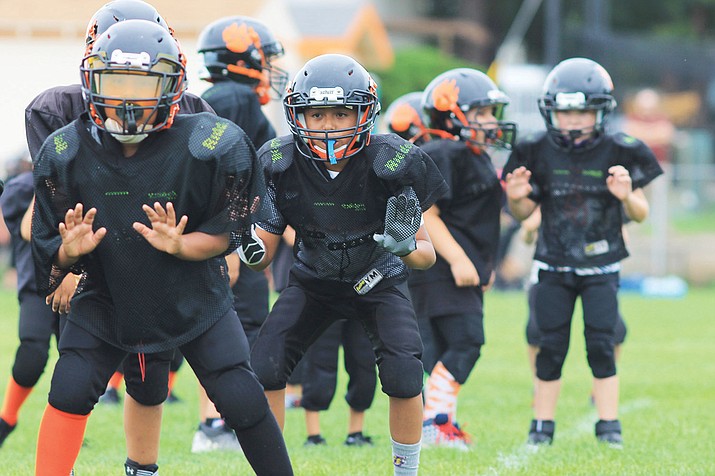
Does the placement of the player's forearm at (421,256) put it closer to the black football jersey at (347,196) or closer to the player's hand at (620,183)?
the black football jersey at (347,196)

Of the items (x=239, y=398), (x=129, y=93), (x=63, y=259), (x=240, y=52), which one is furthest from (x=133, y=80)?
(x=240, y=52)

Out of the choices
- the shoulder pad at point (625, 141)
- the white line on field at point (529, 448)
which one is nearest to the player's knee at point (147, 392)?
the white line on field at point (529, 448)

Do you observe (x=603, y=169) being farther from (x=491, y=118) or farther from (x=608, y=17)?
(x=608, y=17)

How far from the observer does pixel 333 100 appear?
4.45 meters

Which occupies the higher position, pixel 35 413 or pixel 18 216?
pixel 18 216

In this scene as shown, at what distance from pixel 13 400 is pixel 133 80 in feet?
8.97

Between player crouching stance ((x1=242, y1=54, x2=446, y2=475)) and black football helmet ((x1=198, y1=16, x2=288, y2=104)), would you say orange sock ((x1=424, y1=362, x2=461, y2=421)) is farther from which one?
black football helmet ((x1=198, y1=16, x2=288, y2=104))

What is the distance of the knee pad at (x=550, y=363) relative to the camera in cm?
603

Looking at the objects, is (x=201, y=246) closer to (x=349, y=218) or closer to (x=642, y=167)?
(x=349, y=218)

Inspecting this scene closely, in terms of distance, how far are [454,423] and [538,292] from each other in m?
0.79

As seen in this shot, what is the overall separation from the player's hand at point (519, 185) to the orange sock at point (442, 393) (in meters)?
0.93

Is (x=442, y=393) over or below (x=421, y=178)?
below

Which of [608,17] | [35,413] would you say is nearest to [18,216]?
[35,413]

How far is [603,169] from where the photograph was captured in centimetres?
600
